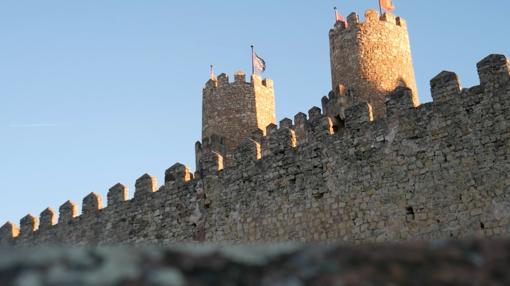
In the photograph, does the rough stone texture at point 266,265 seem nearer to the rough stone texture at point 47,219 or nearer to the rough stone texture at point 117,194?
the rough stone texture at point 117,194

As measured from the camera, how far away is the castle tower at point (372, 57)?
17312 millimetres

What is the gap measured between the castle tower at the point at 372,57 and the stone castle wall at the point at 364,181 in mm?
3487

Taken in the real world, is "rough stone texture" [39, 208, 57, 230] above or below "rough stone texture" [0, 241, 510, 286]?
above

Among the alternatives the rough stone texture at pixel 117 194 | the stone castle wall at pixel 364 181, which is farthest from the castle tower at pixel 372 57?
the rough stone texture at pixel 117 194

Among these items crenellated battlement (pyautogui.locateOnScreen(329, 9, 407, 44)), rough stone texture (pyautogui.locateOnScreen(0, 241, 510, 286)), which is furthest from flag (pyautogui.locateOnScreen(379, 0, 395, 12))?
rough stone texture (pyautogui.locateOnScreen(0, 241, 510, 286))

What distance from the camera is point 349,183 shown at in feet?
37.0

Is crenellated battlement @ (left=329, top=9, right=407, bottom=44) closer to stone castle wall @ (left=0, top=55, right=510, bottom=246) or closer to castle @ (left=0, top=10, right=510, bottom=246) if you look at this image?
castle @ (left=0, top=10, right=510, bottom=246)

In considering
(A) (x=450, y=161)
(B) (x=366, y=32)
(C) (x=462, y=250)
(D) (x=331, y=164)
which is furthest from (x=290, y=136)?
(C) (x=462, y=250)

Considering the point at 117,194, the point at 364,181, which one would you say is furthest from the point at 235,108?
the point at 364,181

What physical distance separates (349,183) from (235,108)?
860cm

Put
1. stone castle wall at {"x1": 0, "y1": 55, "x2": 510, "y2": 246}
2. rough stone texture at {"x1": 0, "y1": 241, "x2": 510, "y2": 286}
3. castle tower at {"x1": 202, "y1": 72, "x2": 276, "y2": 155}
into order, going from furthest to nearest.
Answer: castle tower at {"x1": 202, "y1": 72, "x2": 276, "y2": 155}, stone castle wall at {"x1": 0, "y1": 55, "x2": 510, "y2": 246}, rough stone texture at {"x1": 0, "y1": 241, "x2": 510, "y2": 286}

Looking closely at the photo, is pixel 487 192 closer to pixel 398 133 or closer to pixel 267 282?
pixel 398 133

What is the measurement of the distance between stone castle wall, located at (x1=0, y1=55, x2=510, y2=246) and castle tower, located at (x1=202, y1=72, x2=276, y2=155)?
4.23m

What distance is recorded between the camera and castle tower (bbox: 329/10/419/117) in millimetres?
17312
